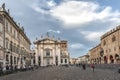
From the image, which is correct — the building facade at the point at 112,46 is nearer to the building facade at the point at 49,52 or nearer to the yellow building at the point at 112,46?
the yellow building at the point at 112,46

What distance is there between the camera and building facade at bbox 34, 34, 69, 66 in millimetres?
152875

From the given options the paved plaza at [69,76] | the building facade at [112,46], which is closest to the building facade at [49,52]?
the building facade at [112,46]

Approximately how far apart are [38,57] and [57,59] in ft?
34.6

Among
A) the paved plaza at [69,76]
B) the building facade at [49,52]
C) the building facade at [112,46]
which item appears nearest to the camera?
the paved plaza at [69,76]

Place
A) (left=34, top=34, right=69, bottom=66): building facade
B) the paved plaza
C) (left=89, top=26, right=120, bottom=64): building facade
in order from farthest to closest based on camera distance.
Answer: (left=34, top=34, right=69, bottom=66): building facade → (left=89, top=26, right=120, bottom=64): building facade → the paved plaza

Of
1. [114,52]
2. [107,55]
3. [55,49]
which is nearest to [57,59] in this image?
[55,49]

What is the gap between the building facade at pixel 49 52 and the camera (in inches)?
6019

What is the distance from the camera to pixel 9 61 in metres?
63.7

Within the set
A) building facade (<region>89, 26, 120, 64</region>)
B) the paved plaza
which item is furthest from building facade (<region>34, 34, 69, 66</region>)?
the paved plaza

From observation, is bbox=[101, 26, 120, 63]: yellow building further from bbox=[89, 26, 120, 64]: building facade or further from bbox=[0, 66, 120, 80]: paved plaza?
bbox=[0, 66, 120, 80]: paved plaza

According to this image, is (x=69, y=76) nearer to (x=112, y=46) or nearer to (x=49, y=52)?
(x=112, y=46)

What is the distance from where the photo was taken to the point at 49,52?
156 metres

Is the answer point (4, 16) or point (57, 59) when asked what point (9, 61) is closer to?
point (4, 16)

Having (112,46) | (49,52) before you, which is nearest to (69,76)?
(112,46)
